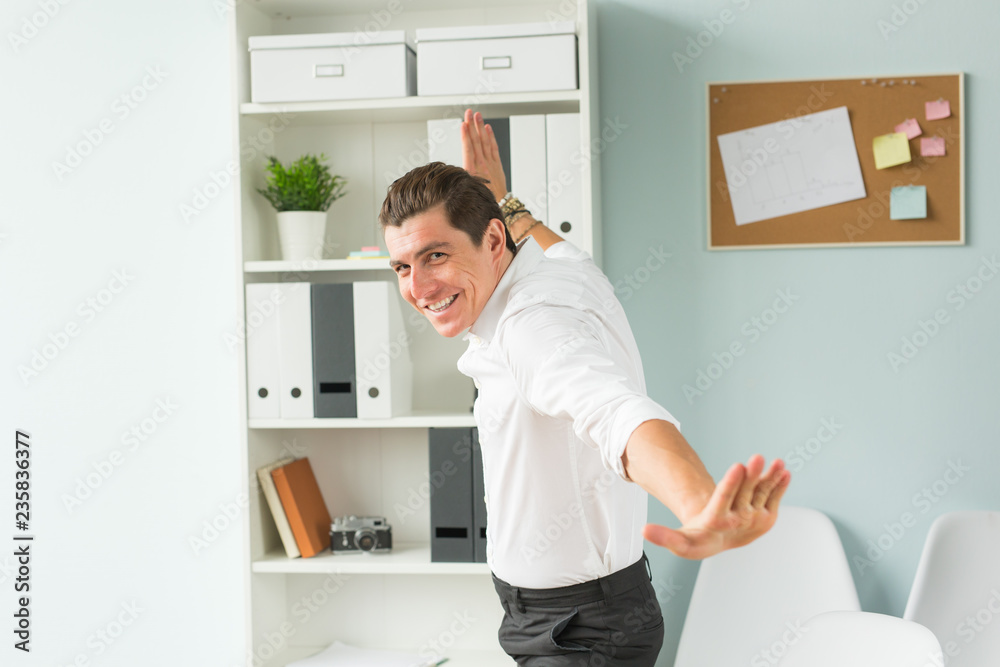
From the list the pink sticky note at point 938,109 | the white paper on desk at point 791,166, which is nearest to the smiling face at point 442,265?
the white paper on desk at point 791,166

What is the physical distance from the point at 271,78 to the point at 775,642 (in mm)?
1921

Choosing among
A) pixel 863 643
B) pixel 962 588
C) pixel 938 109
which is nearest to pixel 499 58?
pixel 938 109

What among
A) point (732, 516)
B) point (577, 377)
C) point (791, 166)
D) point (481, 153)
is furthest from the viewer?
point (791, 166)

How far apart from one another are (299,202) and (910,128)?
1610 mm

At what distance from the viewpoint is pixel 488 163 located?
1735 mm

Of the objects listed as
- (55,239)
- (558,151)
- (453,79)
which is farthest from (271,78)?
(55,239)

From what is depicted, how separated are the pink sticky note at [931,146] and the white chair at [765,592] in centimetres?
99

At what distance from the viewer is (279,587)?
2.30 m

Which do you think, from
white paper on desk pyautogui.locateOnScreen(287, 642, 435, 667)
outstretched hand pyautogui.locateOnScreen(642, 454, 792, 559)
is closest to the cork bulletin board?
white paper on desk pyautogui.locateOnScreen(287, 642, 435, 667)

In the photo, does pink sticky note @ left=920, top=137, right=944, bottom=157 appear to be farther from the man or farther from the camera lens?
the camera lens

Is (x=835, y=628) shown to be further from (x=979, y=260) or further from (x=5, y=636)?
(x=5, y=636)

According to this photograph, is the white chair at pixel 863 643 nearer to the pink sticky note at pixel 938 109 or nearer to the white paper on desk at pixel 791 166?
the white paper on desk at pixel 791 166

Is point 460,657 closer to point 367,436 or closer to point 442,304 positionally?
point 367,436

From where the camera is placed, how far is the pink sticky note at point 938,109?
214cm
